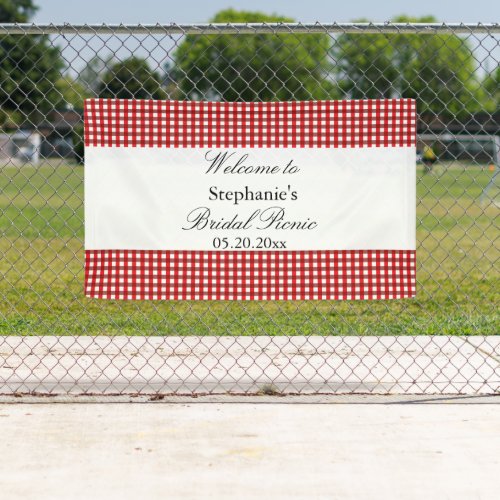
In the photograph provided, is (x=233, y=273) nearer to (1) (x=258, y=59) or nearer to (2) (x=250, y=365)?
(2) (x=250, y=365)

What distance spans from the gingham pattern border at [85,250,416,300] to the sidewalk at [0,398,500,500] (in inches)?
23.5

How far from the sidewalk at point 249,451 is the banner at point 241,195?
70 cm

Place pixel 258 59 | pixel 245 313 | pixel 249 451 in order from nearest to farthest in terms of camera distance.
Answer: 1. pixel 249 451
2. pixel 245 313
3. pixel 258 59

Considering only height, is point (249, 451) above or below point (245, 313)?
above

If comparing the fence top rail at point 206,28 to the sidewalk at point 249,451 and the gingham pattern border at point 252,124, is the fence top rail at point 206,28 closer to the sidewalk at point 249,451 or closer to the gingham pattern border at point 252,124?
the gingham pattern border at point 252,124

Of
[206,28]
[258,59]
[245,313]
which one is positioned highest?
[206,28]

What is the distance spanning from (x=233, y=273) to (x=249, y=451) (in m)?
1.20

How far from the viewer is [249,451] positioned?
4.46 metres

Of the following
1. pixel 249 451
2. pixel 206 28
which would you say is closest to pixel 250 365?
pixel 249 451

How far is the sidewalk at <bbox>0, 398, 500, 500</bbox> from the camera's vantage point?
396cm

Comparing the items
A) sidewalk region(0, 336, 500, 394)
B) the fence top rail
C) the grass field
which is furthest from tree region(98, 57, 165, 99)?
sidewalk region(0, 336, 500, 394)

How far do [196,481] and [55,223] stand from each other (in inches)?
653

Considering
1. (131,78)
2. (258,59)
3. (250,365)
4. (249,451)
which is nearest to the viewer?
(249,451)

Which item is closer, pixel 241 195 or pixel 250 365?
pixel 241 195
